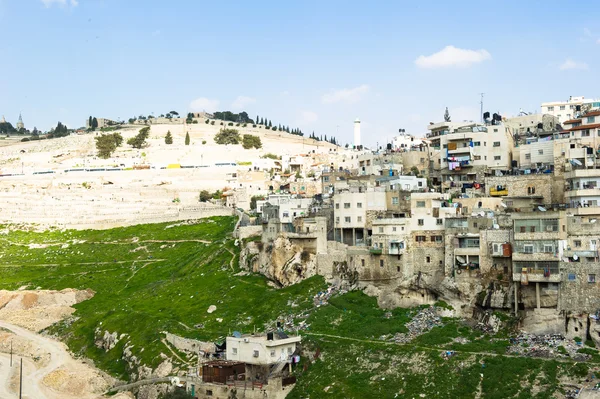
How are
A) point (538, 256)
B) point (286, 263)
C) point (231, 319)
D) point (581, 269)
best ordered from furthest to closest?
point (286, 263) → point (231, 319) → point (538, 256) → point (581, 269)

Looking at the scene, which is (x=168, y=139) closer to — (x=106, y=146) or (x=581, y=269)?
(x=106, y=146)

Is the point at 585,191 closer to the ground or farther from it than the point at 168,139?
closer to the ground

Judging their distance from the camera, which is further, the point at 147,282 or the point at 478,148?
the point at 147,282

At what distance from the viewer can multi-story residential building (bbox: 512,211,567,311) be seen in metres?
44.5

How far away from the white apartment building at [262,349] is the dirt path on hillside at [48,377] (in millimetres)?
12633

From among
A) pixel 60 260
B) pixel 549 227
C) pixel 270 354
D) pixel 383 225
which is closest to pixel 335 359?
pixel 270 354

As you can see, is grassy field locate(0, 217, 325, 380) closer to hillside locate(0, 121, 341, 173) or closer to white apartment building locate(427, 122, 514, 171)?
white apartment building locate(427, 122, 514, 171)

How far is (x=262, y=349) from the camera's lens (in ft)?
153

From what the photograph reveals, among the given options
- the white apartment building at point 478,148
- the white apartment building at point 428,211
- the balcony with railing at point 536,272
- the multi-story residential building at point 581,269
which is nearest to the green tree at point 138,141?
the white apartment building at point 478,148

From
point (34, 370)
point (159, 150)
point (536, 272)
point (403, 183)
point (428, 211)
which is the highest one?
point (159, 150)

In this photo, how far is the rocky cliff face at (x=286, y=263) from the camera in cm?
5788

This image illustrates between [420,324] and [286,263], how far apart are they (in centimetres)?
1446

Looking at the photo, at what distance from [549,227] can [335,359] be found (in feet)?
47.4

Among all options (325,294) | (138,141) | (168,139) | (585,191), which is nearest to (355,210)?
(325,294)
